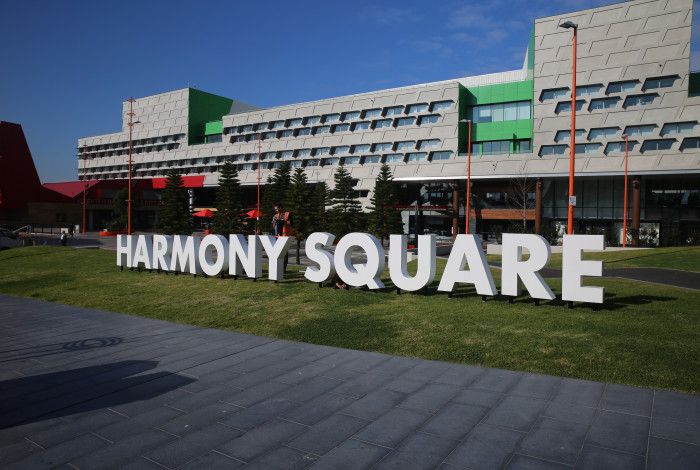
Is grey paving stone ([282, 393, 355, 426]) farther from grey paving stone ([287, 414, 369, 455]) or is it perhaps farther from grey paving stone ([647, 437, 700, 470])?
grey paving stone ([647, 437, 700, 470])

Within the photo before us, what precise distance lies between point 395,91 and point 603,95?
23373 mm

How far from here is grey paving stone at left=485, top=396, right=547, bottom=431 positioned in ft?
16.3

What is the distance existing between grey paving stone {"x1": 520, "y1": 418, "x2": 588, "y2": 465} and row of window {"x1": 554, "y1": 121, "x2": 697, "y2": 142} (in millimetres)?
48008

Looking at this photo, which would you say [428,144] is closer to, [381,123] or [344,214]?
[381,123]

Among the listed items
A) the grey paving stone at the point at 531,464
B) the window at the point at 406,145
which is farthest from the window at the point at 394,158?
the grey paving stone at the point at 531,464

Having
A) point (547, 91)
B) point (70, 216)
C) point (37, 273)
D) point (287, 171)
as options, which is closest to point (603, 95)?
point (547, 91)

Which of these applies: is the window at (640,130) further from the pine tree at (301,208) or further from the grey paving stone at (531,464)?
the grey paving stone at (531,464)

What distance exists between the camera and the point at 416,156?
56625 mm

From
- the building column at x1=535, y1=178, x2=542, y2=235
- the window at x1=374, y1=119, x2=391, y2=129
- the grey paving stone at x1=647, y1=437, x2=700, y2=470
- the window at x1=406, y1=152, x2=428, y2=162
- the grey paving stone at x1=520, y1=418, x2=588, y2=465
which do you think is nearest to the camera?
the grey paving stone at x1=647, y1=437, x2=700, y2=470

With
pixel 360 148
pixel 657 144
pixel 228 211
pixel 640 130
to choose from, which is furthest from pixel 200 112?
pixel 657 144

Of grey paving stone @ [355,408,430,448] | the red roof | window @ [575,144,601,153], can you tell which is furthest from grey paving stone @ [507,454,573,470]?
the red roof

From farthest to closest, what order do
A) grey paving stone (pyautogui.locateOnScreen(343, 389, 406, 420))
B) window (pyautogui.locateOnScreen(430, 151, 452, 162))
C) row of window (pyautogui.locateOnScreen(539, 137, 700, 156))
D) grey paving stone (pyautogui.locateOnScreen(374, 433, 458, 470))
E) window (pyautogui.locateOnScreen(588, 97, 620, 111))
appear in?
window (pyautogui.locateOnScreen(430, 151, 452, 162)) < window (pyautogui.locateOnScreen(588, 97, 620, 111)) < row of window (pyautogui.locateOnScreen(539, 137, 700, 156)) < grey paving stone (pyautogui.locateOnScreen(343, 389, 406, 420)) < grey paving stone (pyautogui.locateOnScreen(374, 433, 458, 470))

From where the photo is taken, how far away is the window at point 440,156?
54453 millimetres

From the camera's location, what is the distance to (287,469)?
4.11 metres
